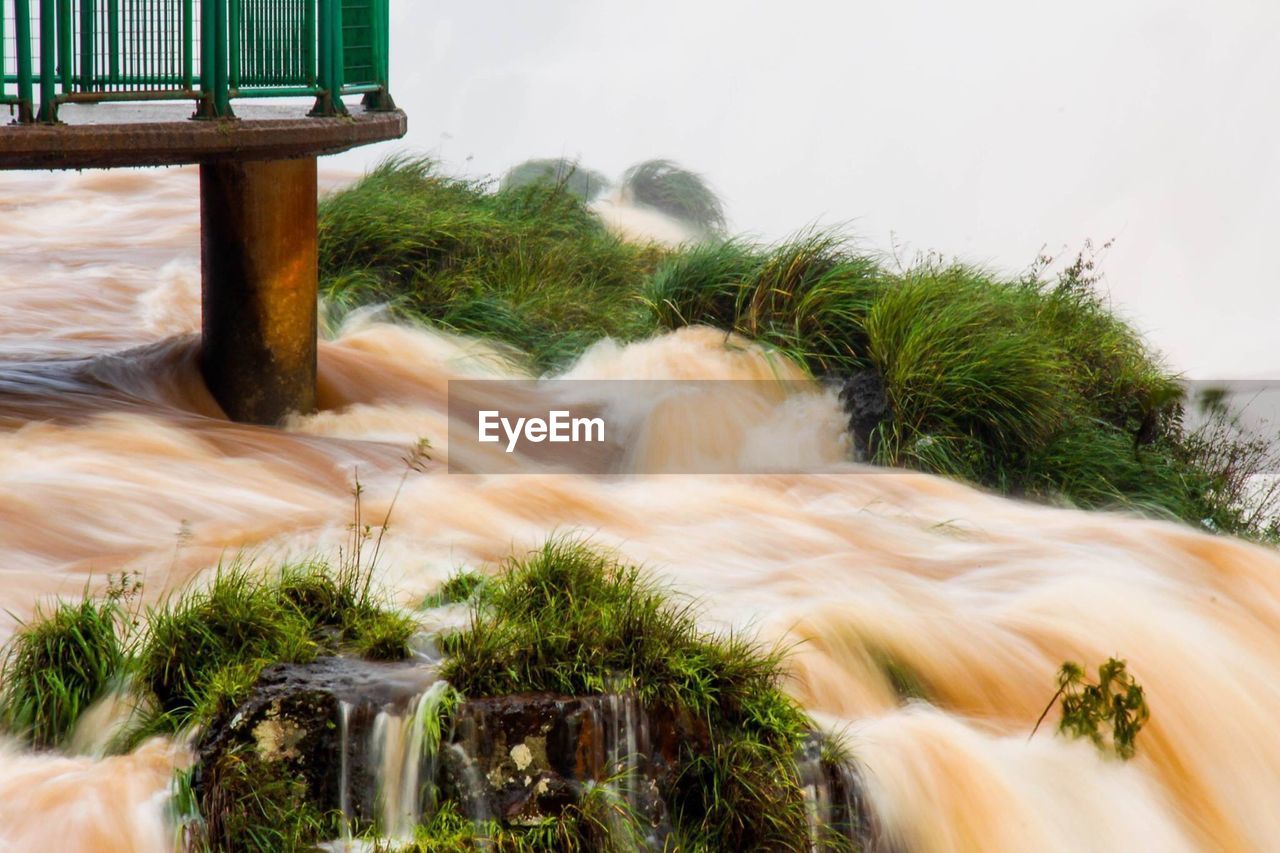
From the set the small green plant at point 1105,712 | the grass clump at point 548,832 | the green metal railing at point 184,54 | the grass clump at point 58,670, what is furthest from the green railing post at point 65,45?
the small green plant at point 1105,712

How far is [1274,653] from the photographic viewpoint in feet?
25.1

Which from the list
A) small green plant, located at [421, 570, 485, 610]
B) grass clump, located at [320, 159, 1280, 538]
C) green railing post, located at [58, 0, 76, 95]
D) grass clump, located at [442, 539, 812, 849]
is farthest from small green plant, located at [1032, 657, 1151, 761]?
green railing post, located at [58, 0, 76, 95]

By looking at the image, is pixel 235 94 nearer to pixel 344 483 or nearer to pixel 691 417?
pixel 344 483

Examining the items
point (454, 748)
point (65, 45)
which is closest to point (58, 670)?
point (454, 748)

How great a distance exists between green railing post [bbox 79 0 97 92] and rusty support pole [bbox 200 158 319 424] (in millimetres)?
1281

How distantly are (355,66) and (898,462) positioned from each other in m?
3.97

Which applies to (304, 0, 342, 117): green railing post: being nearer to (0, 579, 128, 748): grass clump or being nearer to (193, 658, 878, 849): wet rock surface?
(0, 579, 128, 748): grass clump

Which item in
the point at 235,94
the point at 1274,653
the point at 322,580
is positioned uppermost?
the point at 235,94

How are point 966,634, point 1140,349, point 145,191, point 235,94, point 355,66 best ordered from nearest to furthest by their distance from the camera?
point 966,634, point 235,94, point 355,66, point 1140,349, point 145,191

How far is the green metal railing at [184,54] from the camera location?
7555 millimetres

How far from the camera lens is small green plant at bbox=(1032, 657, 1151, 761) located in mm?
6527

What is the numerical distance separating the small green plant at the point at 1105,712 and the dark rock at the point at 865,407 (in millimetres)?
3543

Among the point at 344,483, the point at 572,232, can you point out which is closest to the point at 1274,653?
the point at 344,483

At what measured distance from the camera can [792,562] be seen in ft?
26.0
